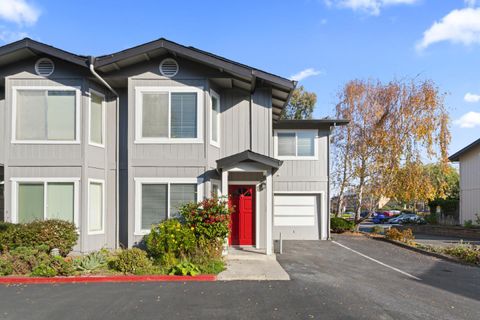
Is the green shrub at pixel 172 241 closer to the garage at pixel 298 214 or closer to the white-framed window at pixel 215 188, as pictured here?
the white-framed window at pixel 215 188

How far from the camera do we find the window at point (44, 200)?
1252cm

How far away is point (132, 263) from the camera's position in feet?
33.9

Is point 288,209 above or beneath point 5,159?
beneath

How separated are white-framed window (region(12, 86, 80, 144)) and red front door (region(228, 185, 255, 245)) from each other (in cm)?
584

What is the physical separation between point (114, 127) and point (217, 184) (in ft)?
12.5

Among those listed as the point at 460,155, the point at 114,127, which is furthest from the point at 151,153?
the point at 460,155

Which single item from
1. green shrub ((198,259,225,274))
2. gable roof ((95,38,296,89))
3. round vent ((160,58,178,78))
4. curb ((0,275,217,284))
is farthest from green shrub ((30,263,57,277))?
round vent ((160,58,178,78))

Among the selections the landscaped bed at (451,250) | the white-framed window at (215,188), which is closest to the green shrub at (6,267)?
the white-framed window at (215,188)

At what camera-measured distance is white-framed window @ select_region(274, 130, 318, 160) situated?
19.7 m

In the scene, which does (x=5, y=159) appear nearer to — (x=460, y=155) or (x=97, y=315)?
(x=97, y=315)

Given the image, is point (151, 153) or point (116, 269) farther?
point (151, 153)

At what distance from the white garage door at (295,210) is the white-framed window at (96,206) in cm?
879

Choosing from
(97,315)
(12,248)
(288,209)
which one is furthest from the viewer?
(288,209)

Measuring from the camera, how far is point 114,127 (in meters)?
13.7
